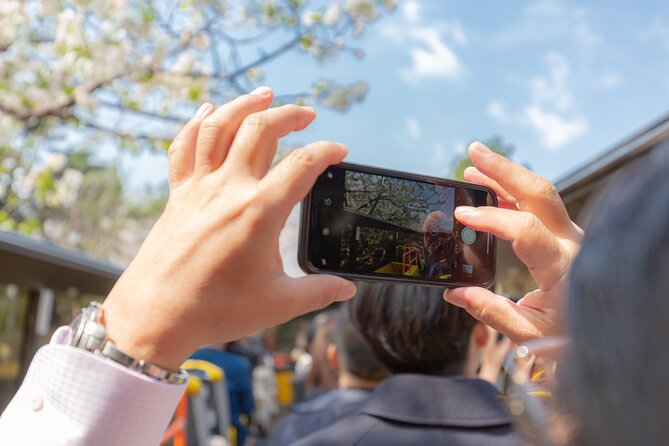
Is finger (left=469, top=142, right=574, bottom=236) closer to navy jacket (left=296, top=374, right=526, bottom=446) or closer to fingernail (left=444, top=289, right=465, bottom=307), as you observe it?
fingernail (left=444, top=289, right=465, bottom=307)

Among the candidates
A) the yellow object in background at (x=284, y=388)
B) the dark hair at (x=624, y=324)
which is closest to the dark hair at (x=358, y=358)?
the dark hair at (x=624, y=324)

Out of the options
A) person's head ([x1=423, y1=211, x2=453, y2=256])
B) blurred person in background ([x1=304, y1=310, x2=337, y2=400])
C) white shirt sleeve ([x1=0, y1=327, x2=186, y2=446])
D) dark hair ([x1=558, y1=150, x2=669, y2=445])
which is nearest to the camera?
dark hair ([x1=558, y1=150, x2=669, y2=445])

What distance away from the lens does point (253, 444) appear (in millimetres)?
8148

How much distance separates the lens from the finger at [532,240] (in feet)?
3.15

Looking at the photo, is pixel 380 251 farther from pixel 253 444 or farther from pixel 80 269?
pixel 253 444

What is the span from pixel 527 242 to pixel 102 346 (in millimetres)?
626

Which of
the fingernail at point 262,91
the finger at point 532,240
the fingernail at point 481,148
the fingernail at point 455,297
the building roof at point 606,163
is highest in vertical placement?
the building roof at point 606,163

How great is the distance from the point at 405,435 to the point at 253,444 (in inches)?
276

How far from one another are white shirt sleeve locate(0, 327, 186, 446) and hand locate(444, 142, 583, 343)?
539 mm

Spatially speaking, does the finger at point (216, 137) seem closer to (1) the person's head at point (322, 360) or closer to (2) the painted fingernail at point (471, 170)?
(2) the painted fingernail at point (471, 170)

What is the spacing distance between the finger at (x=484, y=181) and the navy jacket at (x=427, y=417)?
678 mm

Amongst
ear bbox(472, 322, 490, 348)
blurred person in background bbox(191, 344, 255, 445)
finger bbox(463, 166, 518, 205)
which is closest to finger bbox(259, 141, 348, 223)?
finger bbox(463, 166, 518, 205)

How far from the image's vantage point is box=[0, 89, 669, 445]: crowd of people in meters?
0.42

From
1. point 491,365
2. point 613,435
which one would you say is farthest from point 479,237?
point 491,365
